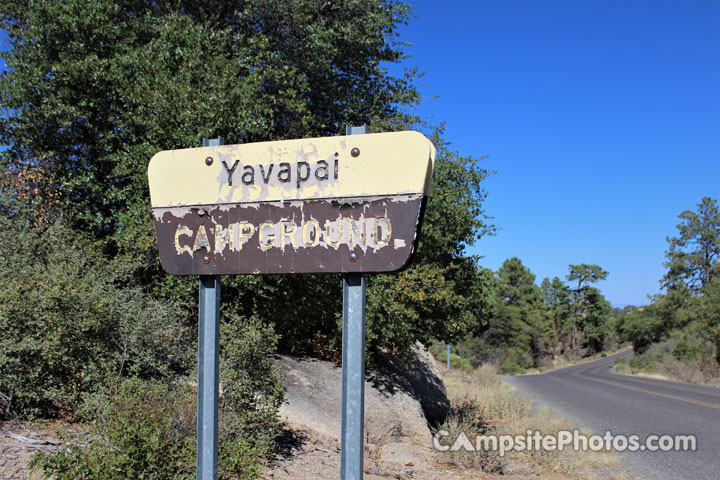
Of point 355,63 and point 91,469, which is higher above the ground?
point 355,63

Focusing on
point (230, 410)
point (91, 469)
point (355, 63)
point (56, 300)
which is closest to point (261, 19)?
point (355, 63)

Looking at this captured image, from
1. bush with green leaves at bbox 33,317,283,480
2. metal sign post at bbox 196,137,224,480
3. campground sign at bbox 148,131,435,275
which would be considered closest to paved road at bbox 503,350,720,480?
bush with green leaves at bbox 33,317,283,480

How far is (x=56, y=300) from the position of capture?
620cm

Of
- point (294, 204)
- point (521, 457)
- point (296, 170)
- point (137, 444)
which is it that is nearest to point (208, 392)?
point (294, 204)

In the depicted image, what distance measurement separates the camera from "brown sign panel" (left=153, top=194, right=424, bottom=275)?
277cm

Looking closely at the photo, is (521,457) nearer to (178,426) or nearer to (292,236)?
(178,426)

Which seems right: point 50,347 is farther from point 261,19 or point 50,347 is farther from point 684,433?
point 684,433

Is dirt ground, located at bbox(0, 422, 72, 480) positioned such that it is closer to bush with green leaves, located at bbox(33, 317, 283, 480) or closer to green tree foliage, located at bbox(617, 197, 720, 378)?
bush with green leaves, located at bbox(33, 317, 283, 480)

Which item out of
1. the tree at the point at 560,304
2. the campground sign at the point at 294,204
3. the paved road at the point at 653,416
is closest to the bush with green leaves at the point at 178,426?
the campground sign at the point at 294,204

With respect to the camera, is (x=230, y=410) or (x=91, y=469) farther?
(x=230, y=410)

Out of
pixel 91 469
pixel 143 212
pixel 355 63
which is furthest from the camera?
pixel 355 63

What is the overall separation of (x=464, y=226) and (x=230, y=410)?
254 inches

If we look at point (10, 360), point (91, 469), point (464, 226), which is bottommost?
point (91, 469)

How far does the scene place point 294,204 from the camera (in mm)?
2961
